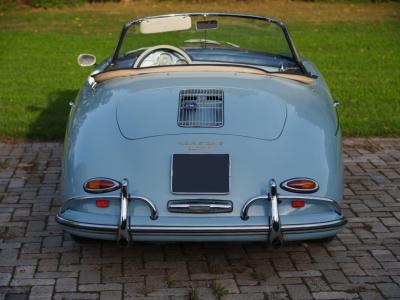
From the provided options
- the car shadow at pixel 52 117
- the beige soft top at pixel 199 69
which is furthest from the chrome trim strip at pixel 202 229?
the car shadow at pixel 52 117

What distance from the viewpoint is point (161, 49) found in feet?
18.2

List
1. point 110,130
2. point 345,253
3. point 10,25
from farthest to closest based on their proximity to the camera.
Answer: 1. point 10,25
2. point 345,253
3. point 110,130

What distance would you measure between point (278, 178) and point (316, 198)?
24 cm

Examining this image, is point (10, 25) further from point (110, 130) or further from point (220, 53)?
point (110, 130)

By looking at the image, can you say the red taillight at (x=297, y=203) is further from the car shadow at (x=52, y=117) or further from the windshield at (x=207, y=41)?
the car shadow at (x=52, y=117)

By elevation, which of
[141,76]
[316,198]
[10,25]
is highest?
[141,76]

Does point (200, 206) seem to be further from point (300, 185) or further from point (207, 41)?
point (207, 41)

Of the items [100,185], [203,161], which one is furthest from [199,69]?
[100,185]

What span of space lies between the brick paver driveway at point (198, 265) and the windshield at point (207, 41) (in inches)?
51.0

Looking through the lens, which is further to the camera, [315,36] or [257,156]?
[315,36]

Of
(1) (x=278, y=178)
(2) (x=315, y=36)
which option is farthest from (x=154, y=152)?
(2) (x=315, y=36)

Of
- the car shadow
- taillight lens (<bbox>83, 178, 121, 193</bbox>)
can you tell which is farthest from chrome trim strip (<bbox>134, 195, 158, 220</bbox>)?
the car shadow

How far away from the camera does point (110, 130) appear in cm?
436

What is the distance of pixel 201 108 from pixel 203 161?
1.48ft
